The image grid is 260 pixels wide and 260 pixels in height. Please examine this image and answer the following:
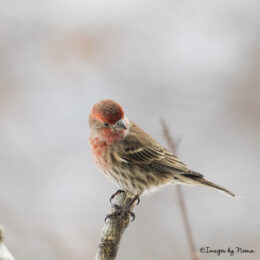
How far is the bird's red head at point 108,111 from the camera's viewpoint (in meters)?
4.17

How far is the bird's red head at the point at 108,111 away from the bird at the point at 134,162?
0.14 meters

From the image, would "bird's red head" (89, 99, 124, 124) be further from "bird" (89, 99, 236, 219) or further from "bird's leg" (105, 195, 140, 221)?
"bird's leg" (105, 195, 140, 221)

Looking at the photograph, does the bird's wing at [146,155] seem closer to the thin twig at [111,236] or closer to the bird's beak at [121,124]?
the bird's beak at [121,124]

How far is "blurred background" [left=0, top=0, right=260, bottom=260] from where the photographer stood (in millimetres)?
6723

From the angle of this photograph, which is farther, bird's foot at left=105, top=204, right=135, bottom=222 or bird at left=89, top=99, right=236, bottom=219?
bird at left=89, top=99, right=236, bottom=219

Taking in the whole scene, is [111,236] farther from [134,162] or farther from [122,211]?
[134,162]

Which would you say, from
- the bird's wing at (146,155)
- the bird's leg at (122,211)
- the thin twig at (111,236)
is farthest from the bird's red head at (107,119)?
the thin twig at (111,236)

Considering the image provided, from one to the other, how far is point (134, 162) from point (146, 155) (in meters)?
0.13

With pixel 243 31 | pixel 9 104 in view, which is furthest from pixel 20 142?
pixel 243 31

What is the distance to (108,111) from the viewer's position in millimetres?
4176

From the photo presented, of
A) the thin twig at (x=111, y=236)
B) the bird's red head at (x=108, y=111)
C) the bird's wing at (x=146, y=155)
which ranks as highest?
the bird's wing at (x=146, y=155)

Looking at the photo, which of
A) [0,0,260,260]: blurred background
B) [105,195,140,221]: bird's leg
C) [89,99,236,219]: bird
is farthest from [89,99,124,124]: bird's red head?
[0,0,260,260]: blurred background

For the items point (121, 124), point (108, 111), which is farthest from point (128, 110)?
point (108, 111)

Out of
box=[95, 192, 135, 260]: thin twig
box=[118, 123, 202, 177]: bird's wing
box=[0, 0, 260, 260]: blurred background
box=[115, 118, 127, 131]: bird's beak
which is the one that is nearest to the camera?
box=[95, 192, 135, 260]: thin twig
